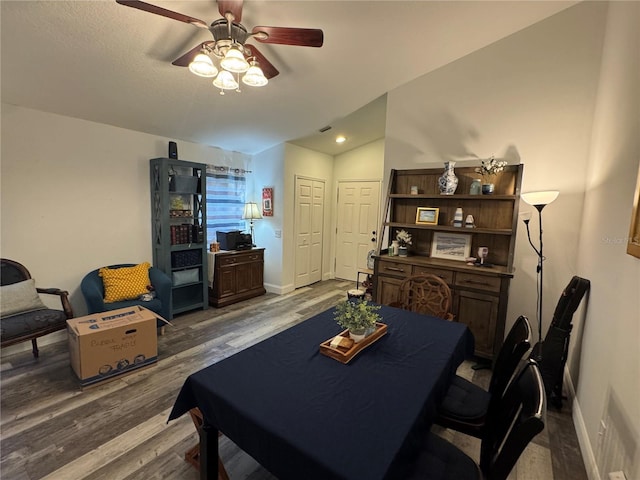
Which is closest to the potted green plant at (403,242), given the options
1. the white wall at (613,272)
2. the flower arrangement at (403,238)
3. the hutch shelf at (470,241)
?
the flower arrangement at (403,238)

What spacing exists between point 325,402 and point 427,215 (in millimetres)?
2669

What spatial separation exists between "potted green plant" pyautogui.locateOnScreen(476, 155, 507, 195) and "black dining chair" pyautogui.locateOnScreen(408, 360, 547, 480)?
7.25ft

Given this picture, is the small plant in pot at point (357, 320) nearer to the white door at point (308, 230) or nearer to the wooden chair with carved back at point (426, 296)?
the wooden chair with carved back at point (426, 296)

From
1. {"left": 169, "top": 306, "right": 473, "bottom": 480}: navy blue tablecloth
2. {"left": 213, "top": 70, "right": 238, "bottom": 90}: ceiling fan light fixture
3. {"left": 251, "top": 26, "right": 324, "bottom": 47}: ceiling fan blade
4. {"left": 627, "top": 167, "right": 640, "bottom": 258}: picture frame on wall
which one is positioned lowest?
{"left": 169, "top": 306, "right": 473, "bottom": 480}: navy blue tablecloth

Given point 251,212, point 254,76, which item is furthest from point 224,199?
point 254,76

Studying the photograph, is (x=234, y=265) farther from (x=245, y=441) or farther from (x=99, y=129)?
(x=245, y=441)

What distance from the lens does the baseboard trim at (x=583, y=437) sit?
1.65 meters

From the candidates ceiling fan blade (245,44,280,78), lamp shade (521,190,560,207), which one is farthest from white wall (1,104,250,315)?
lamp shade (521,190,560,207)

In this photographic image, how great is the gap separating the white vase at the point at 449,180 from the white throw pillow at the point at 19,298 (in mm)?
4089

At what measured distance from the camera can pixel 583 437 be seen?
6.22 ft

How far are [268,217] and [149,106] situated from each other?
2.33 meters

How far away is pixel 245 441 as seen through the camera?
1.11m

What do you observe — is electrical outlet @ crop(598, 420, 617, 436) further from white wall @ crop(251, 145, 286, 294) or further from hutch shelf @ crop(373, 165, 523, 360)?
white wall @ crop(251, 145, 286, 294)

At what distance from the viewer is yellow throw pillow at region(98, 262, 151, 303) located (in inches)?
124
